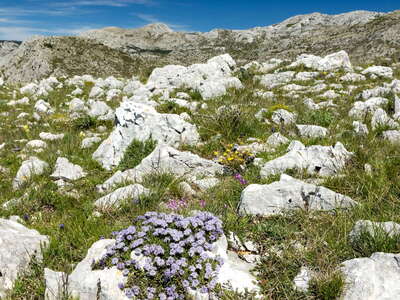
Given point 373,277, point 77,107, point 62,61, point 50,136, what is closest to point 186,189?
point 373,277

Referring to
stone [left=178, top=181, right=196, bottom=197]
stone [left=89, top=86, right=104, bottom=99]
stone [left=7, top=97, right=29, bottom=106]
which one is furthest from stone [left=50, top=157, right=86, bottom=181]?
stone [left=7, top=97, right=29, bottom=106]

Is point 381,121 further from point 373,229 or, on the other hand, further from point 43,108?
point 43,108

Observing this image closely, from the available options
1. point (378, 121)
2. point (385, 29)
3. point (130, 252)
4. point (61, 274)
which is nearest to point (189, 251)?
point (130, 252)

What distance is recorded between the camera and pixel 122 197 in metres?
4.53

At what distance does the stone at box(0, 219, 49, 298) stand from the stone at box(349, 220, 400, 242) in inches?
136

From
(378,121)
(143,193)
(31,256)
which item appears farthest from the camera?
(378,121)

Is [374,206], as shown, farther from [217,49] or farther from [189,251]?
[217,49]

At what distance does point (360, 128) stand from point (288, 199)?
12.5 feet

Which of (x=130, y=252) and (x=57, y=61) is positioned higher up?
(x=57, y=61)

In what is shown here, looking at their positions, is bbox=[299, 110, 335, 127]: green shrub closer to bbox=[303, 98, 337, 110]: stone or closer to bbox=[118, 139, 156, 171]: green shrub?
bbox=[303, 98, 337, 110]: stone

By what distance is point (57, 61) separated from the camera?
23188mm

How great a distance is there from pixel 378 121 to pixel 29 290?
7457 mm

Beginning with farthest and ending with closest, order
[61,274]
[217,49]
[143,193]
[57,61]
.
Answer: [217,49] → [57,61] → [143,193] → [61,274]

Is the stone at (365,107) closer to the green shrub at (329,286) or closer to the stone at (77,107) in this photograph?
the green shrub at (329,286)
